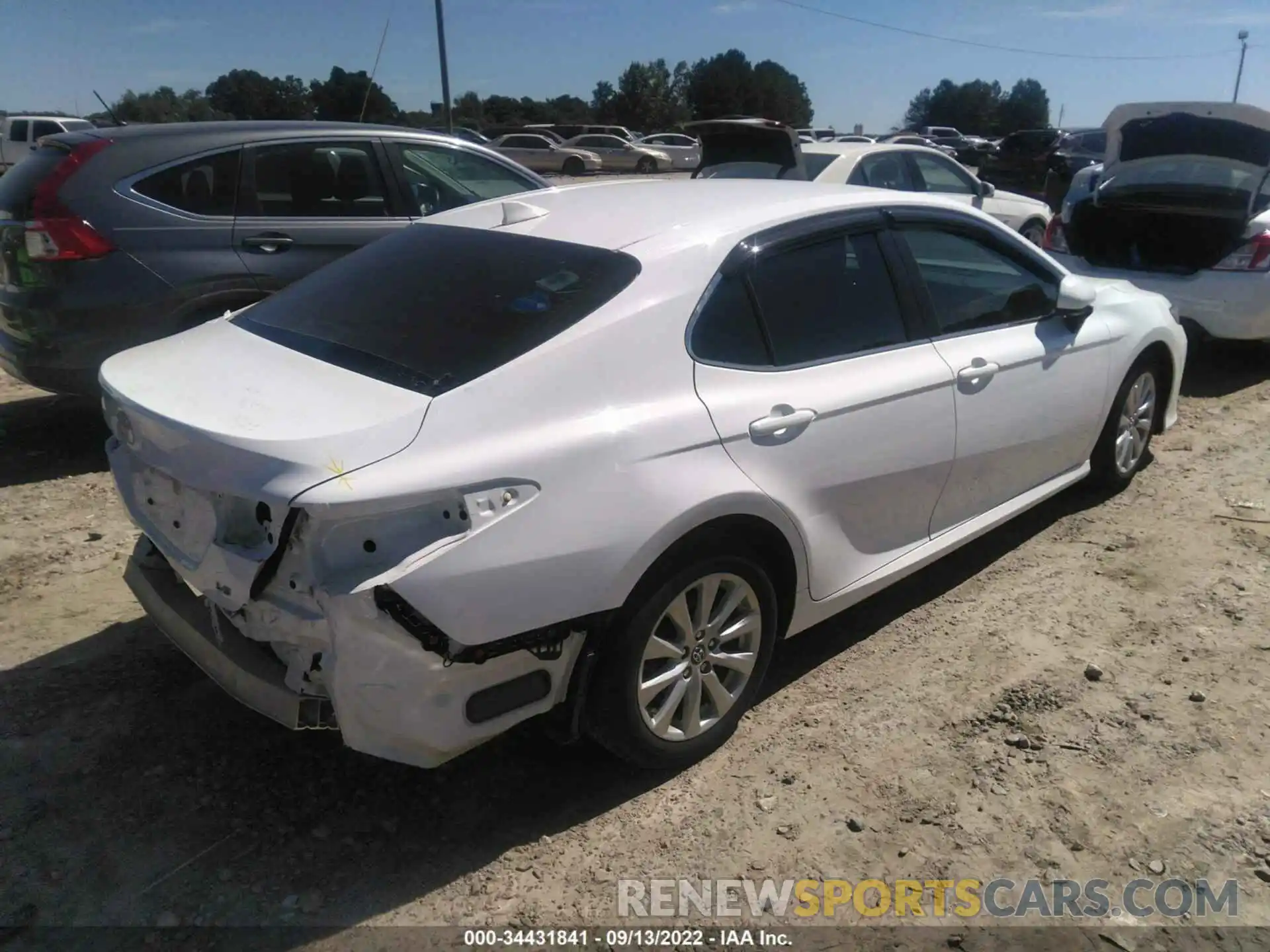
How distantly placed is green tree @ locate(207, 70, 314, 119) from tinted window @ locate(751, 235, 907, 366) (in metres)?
18.8

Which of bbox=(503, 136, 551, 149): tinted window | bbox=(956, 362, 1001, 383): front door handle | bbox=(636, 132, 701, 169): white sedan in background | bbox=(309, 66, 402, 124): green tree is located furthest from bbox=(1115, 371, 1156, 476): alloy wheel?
bbox=(636, 132, 701, 169): white sedan in background

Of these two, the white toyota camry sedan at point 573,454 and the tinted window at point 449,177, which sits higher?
the tinted window at point 449,177

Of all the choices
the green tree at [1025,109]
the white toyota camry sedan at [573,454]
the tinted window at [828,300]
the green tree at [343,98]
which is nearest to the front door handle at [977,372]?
the white toyota camry sedan at [573,454]

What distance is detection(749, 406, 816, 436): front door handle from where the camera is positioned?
2926 millimetres

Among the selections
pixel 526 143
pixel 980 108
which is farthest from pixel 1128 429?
pixel 980 108

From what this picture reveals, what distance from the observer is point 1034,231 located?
11320 millimetres

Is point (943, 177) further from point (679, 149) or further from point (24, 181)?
point (679, 149)

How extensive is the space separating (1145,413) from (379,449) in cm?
423

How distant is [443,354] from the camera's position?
2.71m

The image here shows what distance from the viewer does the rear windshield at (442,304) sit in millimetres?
2705

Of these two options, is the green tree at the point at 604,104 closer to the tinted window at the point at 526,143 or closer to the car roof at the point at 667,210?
the tinted window at the point at 526,143

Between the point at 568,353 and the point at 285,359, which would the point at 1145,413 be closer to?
the point at 568,353

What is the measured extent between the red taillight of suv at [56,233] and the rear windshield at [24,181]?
0.17 ft

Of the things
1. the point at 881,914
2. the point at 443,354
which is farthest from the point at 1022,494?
the point at 443,354
